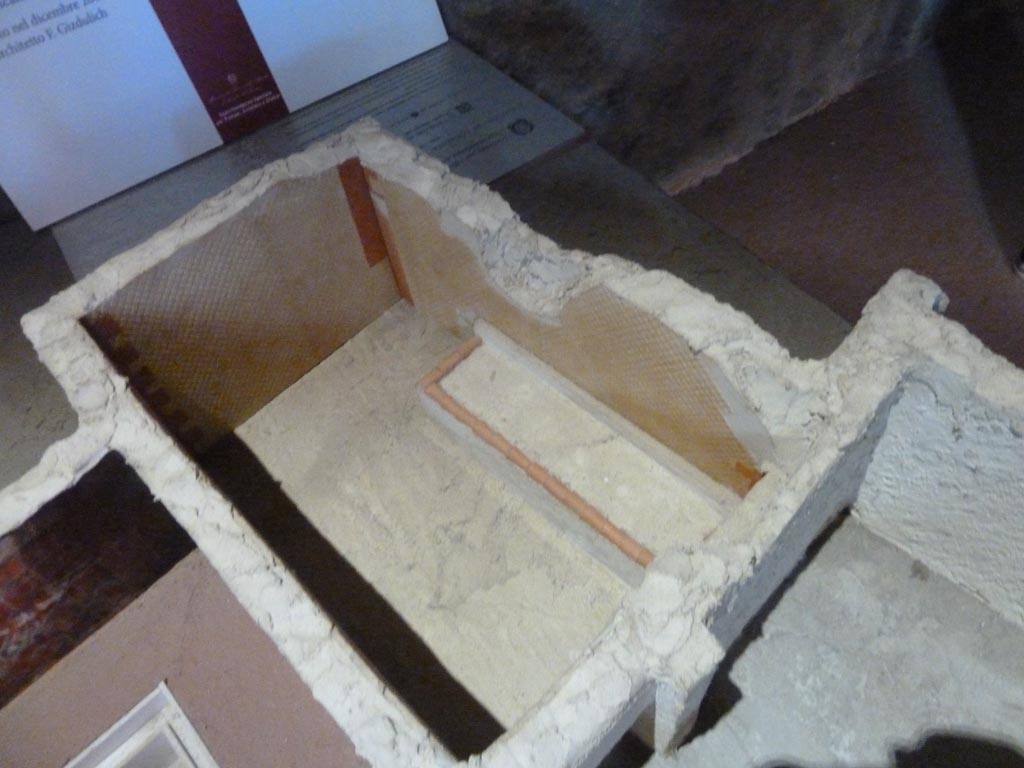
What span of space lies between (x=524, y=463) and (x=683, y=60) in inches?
65.5

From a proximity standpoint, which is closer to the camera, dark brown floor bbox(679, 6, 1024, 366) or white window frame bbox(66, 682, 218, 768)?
white window frame bbox(66, 682, 218, 768)

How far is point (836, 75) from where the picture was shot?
11.2 ft

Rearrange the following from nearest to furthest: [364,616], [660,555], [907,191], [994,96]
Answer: [660,555] < [364,616] < [907,191] < [994,96]

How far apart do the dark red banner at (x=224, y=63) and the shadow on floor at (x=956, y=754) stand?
2282 mm

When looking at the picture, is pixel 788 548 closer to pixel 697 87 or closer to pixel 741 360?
pixel 741 360

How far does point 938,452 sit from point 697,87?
1795mm

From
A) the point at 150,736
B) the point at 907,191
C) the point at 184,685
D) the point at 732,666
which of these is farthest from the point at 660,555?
the point at 907,191

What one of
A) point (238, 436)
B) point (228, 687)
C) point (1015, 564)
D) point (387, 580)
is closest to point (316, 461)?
point (238, 436)

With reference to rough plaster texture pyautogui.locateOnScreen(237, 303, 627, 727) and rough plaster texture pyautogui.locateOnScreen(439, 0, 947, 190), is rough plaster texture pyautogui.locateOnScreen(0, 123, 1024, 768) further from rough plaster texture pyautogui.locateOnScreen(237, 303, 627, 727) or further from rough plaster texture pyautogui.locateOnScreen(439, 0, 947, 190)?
rough plaster texture pyautogui.locateOnScreen(439, 0, 947, 190)

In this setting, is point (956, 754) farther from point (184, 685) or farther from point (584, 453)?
point (184, 685)

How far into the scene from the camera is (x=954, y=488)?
67.0 inches

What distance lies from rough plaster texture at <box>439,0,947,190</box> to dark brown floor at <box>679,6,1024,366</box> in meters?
0.14

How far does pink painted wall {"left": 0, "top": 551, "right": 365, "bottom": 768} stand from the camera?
70.2 inches

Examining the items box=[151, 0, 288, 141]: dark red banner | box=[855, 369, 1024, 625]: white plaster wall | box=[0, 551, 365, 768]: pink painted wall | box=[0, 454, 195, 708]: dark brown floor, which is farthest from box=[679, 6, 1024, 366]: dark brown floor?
box=[0, 454, 195, 708]: dark brown floor
